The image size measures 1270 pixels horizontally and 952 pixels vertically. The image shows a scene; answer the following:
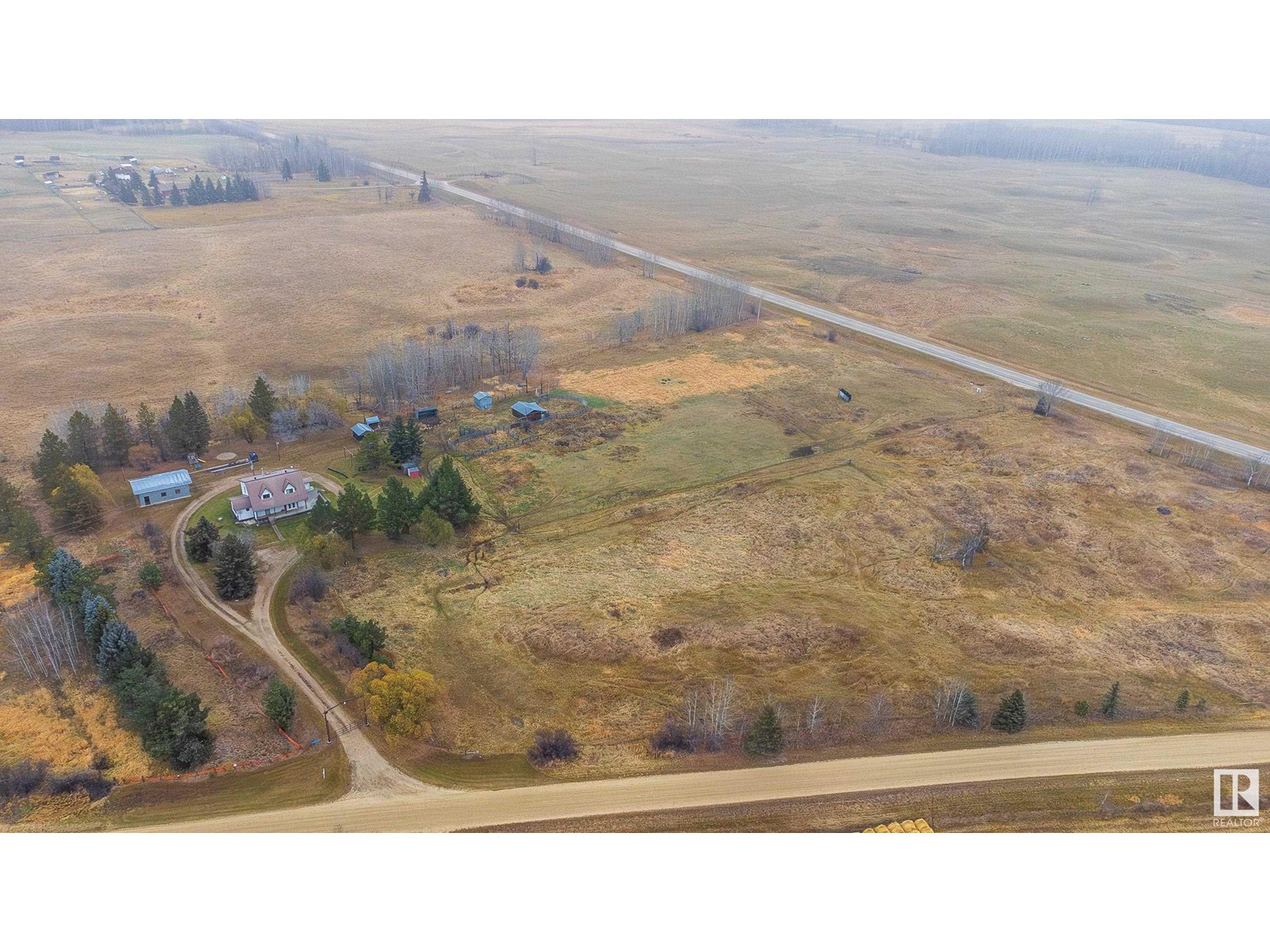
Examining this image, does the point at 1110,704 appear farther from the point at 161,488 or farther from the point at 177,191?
the point at 177,191

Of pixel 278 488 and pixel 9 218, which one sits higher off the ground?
pixel 9 218

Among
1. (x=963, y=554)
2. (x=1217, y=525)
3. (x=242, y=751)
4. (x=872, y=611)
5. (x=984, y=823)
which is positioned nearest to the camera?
(x=984, y=823)

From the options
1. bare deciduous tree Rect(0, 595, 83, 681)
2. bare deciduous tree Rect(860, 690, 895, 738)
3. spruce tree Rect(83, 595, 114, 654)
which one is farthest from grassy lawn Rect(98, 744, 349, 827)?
bare deciduous tree Rect(860, 690, 895, 738)

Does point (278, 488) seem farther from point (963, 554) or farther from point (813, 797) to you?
point (963, 554)

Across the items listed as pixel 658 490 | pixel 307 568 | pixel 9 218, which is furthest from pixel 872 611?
pixel 9 218

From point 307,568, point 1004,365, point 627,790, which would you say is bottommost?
point 627,790

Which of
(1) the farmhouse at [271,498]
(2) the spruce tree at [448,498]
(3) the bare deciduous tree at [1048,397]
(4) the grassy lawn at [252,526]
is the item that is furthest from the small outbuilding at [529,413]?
(3) the bare deciduous tree at [1048,397]

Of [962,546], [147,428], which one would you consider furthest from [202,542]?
[962,546]

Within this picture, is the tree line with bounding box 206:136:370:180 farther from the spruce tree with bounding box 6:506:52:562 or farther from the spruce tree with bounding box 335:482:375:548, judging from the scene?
the spruce tree with bounding box 335:482:375:548
